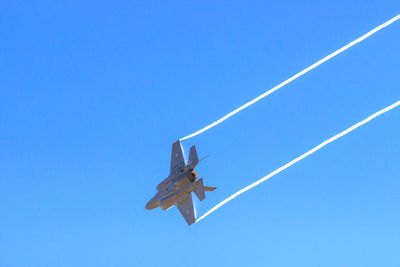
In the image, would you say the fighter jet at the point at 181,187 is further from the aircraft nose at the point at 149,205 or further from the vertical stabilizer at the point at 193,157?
the aircraft nose at the point at 149,205

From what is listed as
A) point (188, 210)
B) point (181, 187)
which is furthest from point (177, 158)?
point (188, 210)

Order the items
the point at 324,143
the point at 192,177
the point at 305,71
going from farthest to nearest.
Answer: the point at 192,177, the point at 305,71, the point at 324,143

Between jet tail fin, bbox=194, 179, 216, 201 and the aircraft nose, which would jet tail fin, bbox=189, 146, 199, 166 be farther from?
the aircraft nose

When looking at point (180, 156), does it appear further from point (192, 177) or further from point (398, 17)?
point (398, 17)

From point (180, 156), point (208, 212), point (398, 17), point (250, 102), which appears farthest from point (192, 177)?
point (398, 17)

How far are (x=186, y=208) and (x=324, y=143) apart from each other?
1865 centimetres

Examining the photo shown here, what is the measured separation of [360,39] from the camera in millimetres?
30672

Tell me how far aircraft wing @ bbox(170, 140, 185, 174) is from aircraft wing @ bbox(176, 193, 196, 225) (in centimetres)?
304

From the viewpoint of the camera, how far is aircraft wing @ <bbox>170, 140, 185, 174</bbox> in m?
43.9

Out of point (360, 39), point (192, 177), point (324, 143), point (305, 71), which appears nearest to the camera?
point (324, 143)

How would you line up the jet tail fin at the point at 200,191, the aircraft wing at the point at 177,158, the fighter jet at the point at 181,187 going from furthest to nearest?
1. the aircraft wing at the point at 177,158
2. the fighter jet at the point at 181,187
3. the jet tail fin at the point at 200,191

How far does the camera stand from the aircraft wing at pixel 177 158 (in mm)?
43934

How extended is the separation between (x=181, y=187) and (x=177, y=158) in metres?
3.13

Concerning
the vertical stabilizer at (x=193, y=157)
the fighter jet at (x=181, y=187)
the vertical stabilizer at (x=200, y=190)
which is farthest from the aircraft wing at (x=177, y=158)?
the vertical stabilizer at (x=200, y=190)
